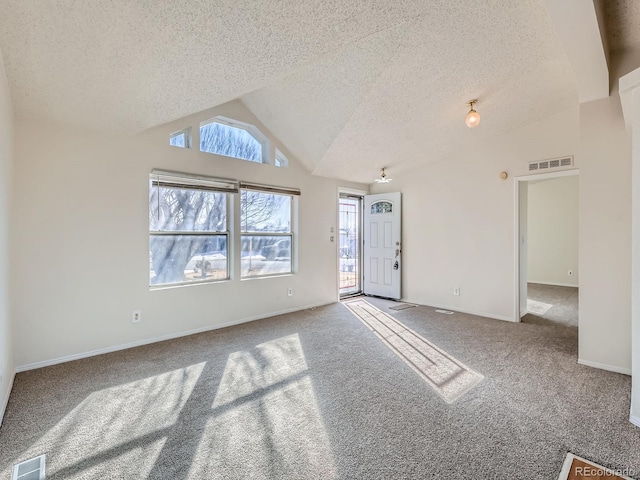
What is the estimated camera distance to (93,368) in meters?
2.83

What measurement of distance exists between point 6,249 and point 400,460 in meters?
3.14

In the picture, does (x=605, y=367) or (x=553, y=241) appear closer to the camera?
(x=605, y=367)

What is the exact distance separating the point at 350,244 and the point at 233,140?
9.90 ft

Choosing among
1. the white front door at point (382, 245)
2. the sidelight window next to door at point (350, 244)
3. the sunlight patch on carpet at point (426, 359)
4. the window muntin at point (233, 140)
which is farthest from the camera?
the sidelight window next to door at point (350, 244)

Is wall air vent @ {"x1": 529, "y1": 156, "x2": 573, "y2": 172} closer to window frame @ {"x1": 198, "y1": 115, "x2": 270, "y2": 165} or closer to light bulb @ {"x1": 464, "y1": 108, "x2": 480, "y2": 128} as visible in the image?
light bulb @ {"x1": 464, "y1": 108, "x2": 480, "y2": 128}

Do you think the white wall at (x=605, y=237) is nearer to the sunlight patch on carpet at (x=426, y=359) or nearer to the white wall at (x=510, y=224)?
the white wall at (x=510, y=224)

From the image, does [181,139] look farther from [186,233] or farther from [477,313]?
[477,313]

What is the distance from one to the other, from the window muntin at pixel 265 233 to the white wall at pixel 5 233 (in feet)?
7.56

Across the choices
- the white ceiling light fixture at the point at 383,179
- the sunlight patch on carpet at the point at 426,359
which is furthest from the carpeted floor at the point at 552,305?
the white ceiling light fixture at the point at 383,179

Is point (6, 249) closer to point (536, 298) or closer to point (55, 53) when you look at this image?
point (55, 53)

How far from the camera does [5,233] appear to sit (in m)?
2.34

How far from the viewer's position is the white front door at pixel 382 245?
5.58 metres

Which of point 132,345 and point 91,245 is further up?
point 91,245

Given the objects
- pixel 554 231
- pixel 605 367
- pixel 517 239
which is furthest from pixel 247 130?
pixel 554 231
